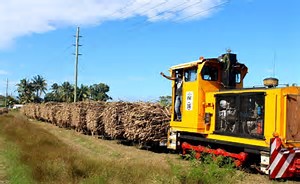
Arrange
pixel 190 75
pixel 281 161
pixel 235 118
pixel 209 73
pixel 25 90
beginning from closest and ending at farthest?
1. pixel 281 161
2. pixel 235 118
3. pixel 209 73
4. pixel 190 75
5. pixel 25 90

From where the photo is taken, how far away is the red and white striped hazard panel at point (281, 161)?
917 cm

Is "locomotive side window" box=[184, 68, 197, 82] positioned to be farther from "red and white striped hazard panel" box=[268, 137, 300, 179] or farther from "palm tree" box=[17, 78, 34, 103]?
"palm tree" box=[17, 78, 34, 103]

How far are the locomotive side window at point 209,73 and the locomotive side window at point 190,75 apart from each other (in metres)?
0.35

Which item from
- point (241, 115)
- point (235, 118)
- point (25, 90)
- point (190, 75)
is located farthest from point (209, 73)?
point (25, 90)

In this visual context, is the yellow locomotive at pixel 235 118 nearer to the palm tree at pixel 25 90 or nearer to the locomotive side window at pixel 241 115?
the locomotive side window at pixel 241 115

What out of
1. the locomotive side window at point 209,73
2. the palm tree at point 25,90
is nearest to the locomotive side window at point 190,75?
the locomotive side window at point 209,73

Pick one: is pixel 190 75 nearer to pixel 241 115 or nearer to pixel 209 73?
pixel 209 73

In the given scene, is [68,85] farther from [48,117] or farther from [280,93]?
[280,93]

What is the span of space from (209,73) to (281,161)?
3980 millimetres

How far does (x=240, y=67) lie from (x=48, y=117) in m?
34.1

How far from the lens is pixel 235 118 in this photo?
422 inches

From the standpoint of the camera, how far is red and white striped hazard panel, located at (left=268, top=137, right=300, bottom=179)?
9172mm

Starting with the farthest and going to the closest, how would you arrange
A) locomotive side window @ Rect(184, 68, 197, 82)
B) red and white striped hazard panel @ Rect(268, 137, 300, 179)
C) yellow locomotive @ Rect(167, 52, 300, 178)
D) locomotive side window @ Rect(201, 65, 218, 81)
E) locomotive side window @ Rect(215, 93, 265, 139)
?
locomotive side window @ Rect(184, 68, 197, 82) < locomotive side window @ Rect(201, 65, 218, 81) < locomotive side window @ Rect(215, 93, 265, 139) < yellow locomotive @ Rect(167, 52, 300, 178) < red and white striped hazard panel @ Rect(268, 137, 300, 179)

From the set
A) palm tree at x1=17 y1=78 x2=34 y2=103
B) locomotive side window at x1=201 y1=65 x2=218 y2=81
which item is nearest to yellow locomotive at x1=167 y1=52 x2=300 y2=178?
locomotive side window at x1=201 y1=65 x2=218 y2=81
